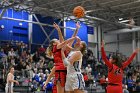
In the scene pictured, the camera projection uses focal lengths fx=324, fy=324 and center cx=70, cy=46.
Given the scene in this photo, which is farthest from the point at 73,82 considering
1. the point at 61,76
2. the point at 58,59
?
the point at 58,59

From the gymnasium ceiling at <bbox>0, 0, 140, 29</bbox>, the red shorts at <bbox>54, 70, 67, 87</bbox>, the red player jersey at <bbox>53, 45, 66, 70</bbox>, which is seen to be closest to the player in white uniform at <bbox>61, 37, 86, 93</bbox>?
the red shorts at <bbox>54, 70, 67, 87</bbox>

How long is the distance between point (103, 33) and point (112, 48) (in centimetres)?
205

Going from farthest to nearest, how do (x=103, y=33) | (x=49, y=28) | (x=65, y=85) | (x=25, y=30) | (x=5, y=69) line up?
1. (x=103, y=33)
2. (x=49, y=28)
3. (x=25, y=30)
4. (x=5, y=69)
5. (x=65, y=85)

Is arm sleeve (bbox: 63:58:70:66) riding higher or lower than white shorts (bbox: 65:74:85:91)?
higher

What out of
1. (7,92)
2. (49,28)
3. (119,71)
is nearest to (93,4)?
(49,28)

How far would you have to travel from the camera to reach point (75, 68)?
6.47 metres

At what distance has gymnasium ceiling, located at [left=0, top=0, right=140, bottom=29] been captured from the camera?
24250mm

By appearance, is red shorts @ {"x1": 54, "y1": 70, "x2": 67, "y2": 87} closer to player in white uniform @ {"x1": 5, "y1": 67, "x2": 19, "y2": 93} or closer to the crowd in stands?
player in white uniform @ {"x1": 5, "y1": 67, "x2": 19, "y2": 93}

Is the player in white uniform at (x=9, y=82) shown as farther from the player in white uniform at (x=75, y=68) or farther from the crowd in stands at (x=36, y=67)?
the player in white uniform at (x=75, y=68)

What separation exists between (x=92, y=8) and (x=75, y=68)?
1988 centimetres

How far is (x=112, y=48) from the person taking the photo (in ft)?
113

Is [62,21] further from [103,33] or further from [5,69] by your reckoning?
[5,69]

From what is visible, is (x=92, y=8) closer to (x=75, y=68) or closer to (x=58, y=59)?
(x=58, y=59)

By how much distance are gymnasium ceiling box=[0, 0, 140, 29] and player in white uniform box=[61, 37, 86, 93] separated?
16.4 metres
